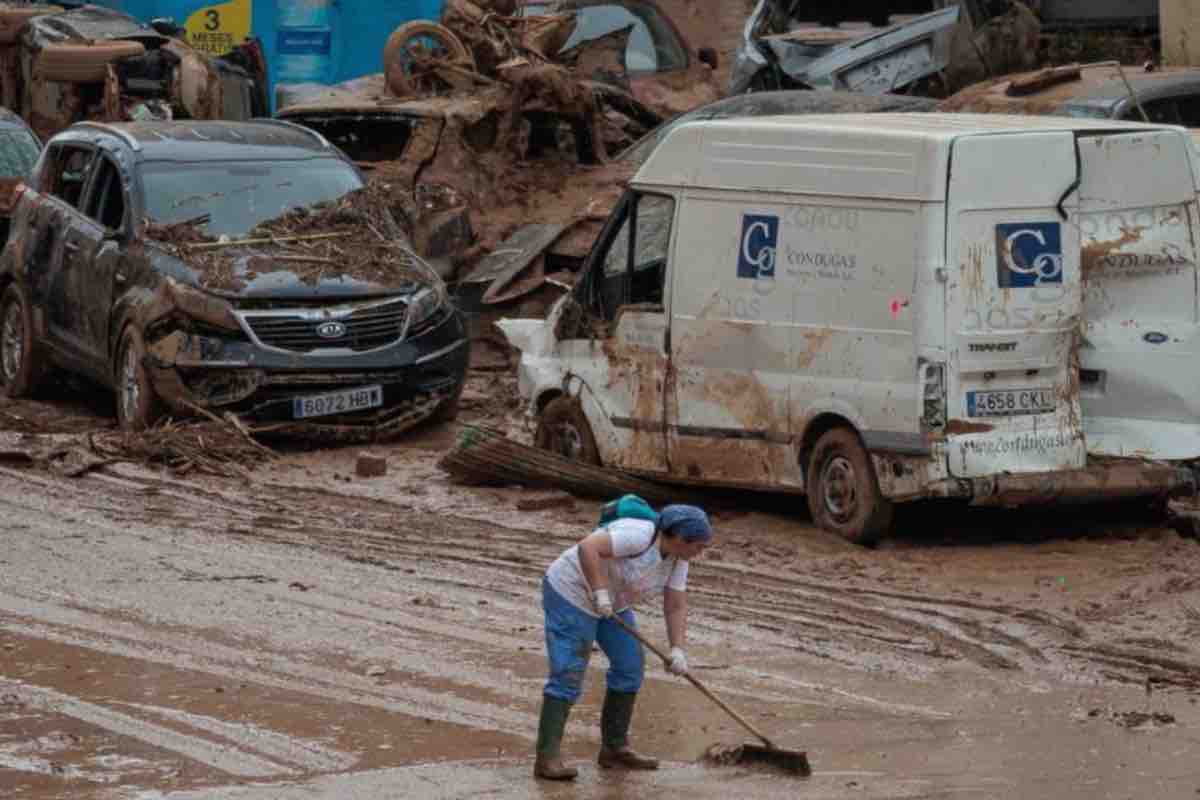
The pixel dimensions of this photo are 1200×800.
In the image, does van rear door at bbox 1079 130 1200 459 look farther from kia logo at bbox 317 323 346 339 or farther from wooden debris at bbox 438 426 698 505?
kia logo at bbox 317 323 346 339

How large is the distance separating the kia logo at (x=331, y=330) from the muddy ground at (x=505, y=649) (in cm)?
143

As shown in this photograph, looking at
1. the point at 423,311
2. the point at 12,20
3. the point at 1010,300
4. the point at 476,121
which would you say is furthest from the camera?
the point at 12,20

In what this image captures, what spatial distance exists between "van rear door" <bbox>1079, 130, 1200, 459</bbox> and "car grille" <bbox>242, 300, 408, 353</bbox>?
4917mm

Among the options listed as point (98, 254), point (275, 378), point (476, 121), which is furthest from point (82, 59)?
point (275, 378)

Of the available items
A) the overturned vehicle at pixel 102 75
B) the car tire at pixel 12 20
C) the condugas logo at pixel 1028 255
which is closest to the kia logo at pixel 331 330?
the condugas logo at pixel 1028 255

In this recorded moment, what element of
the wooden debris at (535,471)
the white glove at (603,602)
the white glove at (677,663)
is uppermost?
the white glove at (603,602)

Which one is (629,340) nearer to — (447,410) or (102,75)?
(447,410)

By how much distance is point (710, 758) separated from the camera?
873 cm

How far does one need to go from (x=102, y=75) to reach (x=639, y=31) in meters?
5.22

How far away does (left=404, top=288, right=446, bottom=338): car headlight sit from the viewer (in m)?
15.9

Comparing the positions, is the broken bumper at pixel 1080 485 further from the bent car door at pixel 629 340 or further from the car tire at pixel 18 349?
the car tire at pixel 18 349

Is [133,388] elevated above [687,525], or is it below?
below

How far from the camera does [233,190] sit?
54.8 ft

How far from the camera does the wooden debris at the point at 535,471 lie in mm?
13859
